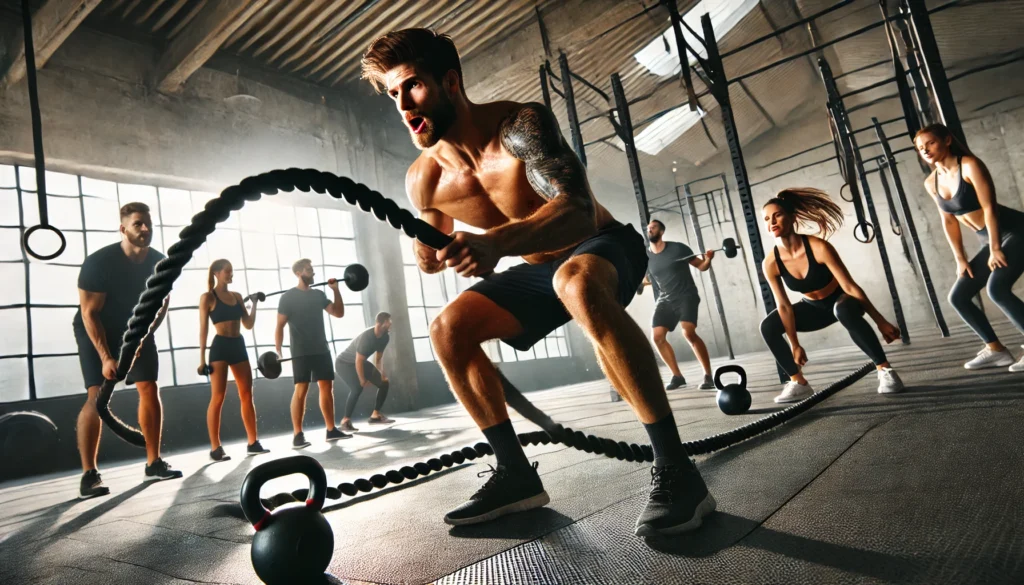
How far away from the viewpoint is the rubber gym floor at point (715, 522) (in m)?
0.92

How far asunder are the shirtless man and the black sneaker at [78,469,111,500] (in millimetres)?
2447

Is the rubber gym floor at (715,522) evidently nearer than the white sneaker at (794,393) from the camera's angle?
Yes

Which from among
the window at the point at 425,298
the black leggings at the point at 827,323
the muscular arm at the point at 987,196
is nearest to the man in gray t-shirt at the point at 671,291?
the black leggings at the point at 827,323

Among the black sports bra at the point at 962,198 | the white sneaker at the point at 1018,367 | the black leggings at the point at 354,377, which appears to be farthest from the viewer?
the black leggings at the point at 354,377

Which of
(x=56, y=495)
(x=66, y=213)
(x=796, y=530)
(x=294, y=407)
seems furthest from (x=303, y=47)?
(x=796, y=530)

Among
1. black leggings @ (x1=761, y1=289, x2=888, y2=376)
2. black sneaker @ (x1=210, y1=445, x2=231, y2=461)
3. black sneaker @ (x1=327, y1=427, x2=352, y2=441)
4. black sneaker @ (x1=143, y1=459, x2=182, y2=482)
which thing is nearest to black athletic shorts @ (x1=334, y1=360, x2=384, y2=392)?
black sneaker @ (x1=327, y1=427, x2=352, y2=441)

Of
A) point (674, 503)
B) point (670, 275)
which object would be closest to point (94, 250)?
point (670, 275)

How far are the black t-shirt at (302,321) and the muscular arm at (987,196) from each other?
4125 millimetres

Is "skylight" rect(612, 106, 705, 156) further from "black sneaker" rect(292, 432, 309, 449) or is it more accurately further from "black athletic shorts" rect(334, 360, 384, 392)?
"black sneaker" rect(292, 432, 309, 449)

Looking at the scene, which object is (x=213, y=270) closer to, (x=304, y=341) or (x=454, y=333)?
(x=304, y=341)

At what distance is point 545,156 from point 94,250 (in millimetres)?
6347

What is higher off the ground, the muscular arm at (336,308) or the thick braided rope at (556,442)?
the muscular arm at (336,308)

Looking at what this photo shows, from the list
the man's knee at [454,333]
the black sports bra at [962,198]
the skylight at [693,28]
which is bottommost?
the man's knee at [454,333]

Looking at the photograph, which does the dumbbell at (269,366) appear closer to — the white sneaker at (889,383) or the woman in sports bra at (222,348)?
the woman in sports bra at (222,348)
